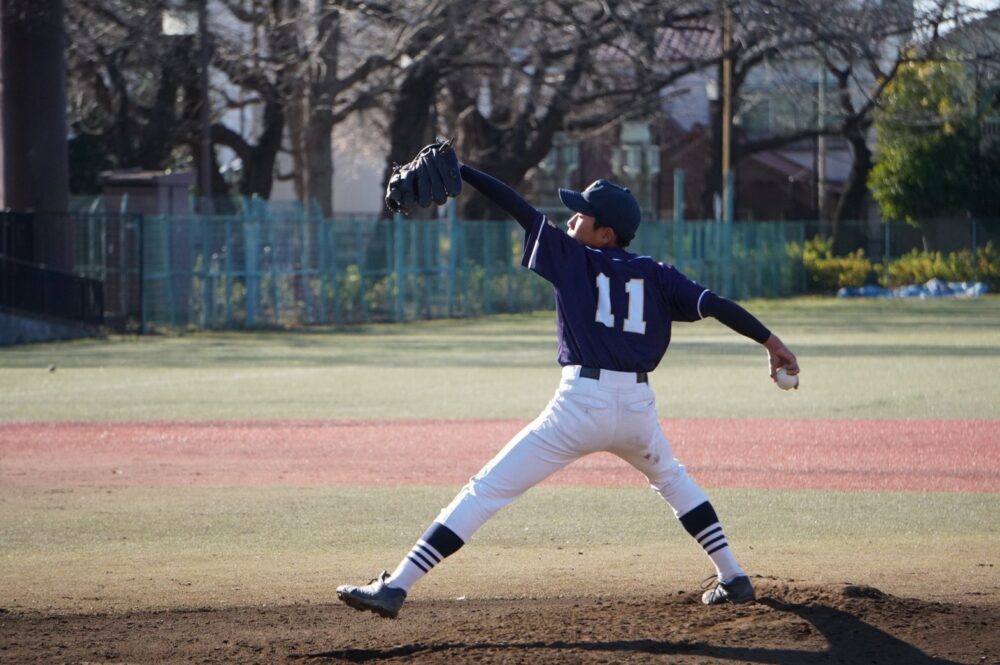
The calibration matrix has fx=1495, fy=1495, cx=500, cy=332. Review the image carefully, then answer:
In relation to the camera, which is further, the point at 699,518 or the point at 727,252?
the point at 727,252

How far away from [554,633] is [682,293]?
149 centimetres

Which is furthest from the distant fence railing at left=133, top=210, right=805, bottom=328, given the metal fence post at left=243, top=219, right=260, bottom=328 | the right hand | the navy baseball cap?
the right hand

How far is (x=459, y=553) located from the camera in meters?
8.23

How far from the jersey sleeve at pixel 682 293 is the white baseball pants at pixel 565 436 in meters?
0.39

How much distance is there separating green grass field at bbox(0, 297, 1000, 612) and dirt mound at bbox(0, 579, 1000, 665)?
0.40 meters

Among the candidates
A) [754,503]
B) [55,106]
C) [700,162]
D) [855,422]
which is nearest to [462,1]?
[55,106]

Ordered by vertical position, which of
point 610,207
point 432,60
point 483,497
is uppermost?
point 432,60

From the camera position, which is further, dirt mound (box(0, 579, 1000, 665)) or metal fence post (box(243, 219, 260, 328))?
metal fence post (box(243, 219, 260, 328))

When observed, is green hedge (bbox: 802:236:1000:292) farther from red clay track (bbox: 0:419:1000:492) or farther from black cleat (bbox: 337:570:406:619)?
black cleat (bbox: 337:570:406:619)

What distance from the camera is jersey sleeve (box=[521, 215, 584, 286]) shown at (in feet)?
20.2

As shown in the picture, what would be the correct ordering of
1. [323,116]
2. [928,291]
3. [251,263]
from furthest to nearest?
[928,291], [323,116], [251,263]

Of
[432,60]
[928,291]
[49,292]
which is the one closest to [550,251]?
[49,292]

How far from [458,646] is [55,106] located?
2626 cm

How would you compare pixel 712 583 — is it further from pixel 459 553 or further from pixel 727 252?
pixel 727 252
